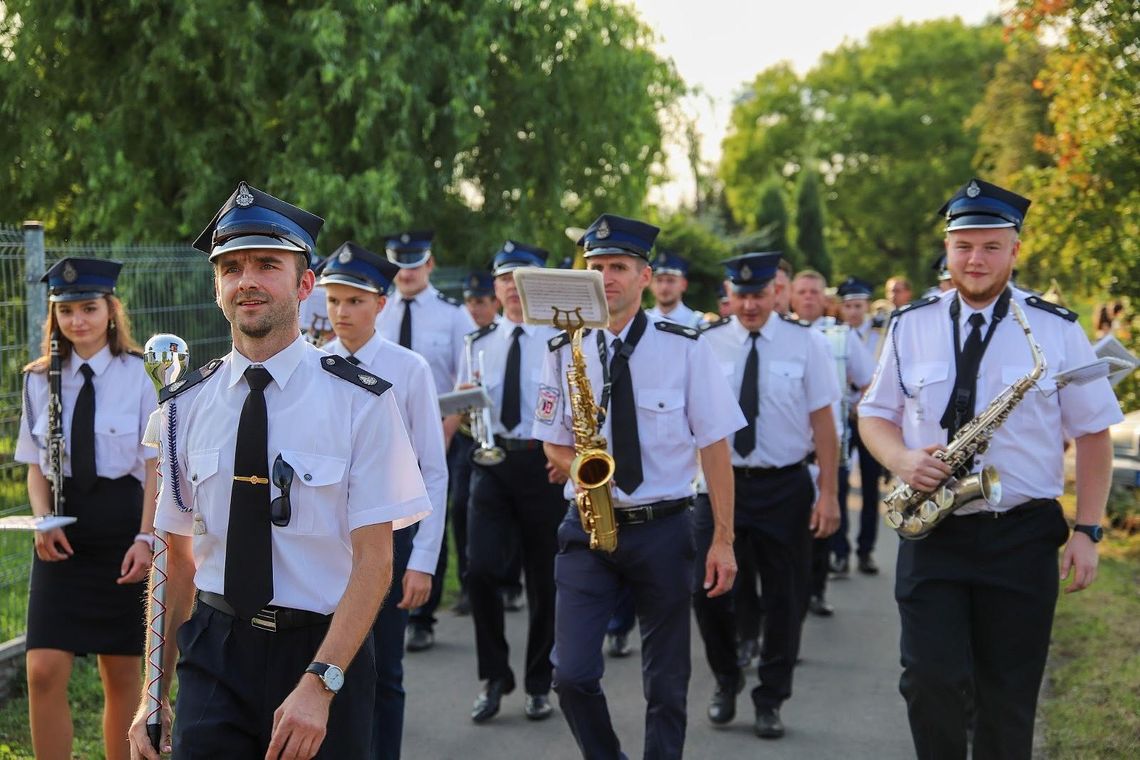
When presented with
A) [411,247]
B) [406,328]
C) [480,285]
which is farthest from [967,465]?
[480,285]

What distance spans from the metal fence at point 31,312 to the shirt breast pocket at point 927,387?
3.87 m

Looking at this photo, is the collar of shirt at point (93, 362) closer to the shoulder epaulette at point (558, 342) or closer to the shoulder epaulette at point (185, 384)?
the shoulder epaulette at point (558, 342)

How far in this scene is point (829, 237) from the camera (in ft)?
182

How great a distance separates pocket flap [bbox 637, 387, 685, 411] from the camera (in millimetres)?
5414

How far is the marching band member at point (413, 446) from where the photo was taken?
5.29 m

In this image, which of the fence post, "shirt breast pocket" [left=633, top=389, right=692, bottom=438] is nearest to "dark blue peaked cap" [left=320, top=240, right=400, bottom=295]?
"shirt breast pocket" [left=633, top=389, right=692, bottom=438]

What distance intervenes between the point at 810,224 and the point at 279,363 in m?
45.9

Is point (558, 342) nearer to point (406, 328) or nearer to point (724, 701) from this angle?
point (724, 701)

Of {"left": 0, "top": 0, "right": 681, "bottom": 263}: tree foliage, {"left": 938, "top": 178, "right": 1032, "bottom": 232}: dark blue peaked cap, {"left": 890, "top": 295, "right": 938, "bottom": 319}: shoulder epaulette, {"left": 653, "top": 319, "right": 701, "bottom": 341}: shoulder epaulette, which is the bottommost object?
{"left": 653, "top": 319, "right": 701, "bottom": 341}: shoulder epaulette

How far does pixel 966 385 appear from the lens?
494 cm

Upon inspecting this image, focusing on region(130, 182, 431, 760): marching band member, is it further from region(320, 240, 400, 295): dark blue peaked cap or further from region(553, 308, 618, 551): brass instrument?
region(320, 240, 400, 295): dark blue peaked cap

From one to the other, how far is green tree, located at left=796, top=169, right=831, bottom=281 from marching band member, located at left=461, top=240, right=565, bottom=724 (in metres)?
40.2

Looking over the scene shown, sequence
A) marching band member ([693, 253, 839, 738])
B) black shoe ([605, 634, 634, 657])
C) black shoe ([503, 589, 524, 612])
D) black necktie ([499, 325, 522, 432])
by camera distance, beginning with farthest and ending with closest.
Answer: black shoe ([503, 589, 524, 612]), black shoe ([605, 634, 634, 657]), black necktie ([499, 325, 522, 432]), marching band member ([693, 253, 839, 738])

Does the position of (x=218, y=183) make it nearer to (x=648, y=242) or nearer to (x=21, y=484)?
(x=21, y=484)
